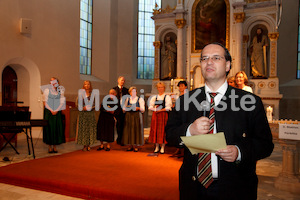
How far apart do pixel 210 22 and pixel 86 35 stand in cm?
517

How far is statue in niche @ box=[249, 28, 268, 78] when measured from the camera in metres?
10.5

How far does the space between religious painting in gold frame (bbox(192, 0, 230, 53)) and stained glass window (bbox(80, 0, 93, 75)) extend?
173 inches

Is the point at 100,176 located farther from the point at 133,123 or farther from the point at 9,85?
the point at 9,85

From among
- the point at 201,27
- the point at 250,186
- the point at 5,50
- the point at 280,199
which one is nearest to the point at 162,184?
the point at 280,199

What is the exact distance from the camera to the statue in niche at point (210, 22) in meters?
11.1

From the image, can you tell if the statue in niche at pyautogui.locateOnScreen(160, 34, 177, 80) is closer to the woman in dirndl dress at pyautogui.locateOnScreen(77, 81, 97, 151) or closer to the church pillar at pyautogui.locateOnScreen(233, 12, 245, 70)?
the church pillar at pyautogui.locateOnScreen(233, 12, 245, 70)

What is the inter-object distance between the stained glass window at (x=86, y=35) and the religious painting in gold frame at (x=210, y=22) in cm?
439

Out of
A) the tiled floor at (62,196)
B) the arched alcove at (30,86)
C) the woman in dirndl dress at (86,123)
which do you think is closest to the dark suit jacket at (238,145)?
the tiled floor at (62,196)

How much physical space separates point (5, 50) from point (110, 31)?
17.3 feet

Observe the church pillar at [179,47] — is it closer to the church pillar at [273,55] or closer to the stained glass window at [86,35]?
the church pillar at [273,55]

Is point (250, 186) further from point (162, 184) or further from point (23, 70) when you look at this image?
point (23, 70)

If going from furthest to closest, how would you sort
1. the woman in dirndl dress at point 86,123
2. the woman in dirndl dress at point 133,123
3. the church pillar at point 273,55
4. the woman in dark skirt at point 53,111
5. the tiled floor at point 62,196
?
the church pillar at point 273,55
the woman in dirndl dress at point 133,123
the woman in dirndl dress at point 86,123
the woman in dark skirt at point 53,111
the tiled floor at point 62,196

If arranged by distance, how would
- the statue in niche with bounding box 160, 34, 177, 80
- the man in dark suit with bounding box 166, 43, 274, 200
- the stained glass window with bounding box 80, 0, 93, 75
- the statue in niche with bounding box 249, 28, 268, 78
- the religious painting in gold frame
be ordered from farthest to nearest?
the statue in niche with bounding box 160, 34, 177, 80
the stained glass window with bounding box 80, 0, 93, 75
the religious painting in gold frame
the statue in niche with bounding box 249, 28, 268, 78
the man in dark suit with bounding box 166, 43, 274, 200

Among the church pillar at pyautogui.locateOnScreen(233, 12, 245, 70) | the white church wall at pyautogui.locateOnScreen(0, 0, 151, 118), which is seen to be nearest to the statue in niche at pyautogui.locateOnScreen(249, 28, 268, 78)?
the church pillar at pyautogui.locateOnScreen(233, 12, 245, 70)
